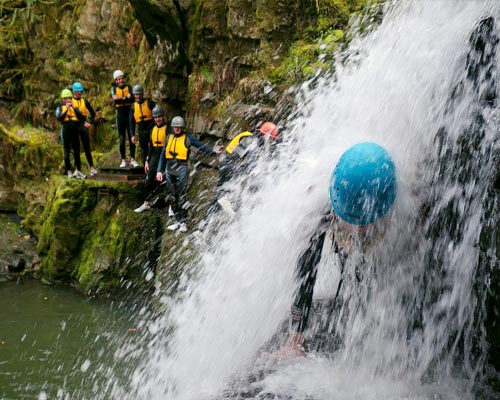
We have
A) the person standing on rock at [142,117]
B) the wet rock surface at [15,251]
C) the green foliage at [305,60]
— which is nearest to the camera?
the green foliage at [305,60]

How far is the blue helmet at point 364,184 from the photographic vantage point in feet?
8.00

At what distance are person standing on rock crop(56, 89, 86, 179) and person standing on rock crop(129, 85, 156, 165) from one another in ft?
3.47

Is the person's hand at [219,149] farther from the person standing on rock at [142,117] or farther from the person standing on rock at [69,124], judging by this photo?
the person standing on rock at [69,124]

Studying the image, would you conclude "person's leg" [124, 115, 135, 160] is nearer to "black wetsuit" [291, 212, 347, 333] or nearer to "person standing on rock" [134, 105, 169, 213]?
"person standing on rock" [134, 105, 169, 213]

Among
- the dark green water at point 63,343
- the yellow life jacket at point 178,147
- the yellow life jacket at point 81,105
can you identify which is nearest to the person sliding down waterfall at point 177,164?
the yellow life jacket at point 178,147

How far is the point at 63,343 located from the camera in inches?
350

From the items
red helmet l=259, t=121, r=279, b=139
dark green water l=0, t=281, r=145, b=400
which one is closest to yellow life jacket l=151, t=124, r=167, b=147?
dark green water l=0, t=281, r=145, b=400

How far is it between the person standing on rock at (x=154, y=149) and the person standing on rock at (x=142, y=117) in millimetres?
495

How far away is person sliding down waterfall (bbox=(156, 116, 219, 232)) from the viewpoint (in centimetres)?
1000

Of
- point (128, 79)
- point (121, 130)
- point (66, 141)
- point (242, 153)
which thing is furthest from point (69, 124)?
point (242, 153)

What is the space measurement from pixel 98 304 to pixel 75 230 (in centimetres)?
220

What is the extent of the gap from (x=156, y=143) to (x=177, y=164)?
3.07 feet

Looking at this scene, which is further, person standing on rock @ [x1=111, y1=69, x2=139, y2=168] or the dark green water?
person standing on rock @ [x1=111, y1=69, x2=139, y2=168]

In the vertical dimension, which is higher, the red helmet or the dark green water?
the red helmet
